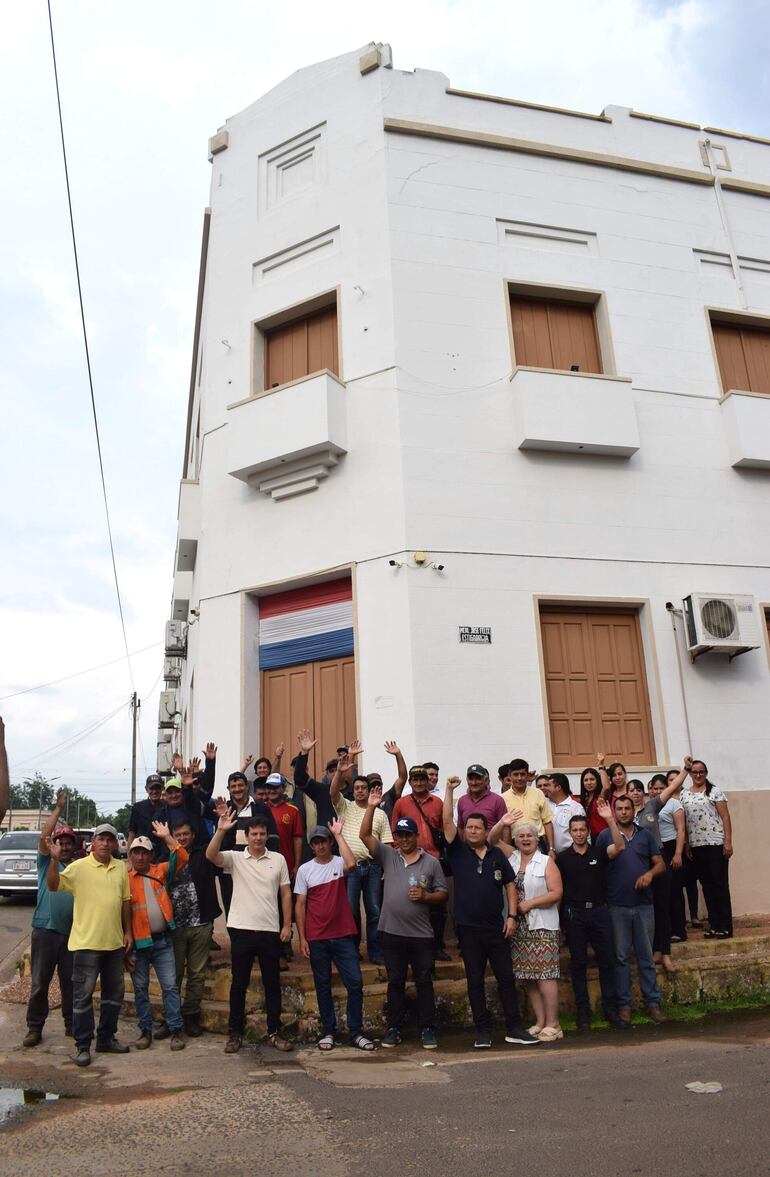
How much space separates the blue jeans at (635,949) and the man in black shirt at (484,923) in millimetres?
953

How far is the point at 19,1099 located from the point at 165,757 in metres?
13.7

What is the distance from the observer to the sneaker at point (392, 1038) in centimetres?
670

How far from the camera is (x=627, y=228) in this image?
41.4 ft

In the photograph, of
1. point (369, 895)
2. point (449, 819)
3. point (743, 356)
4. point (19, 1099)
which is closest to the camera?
point (19, 1099)

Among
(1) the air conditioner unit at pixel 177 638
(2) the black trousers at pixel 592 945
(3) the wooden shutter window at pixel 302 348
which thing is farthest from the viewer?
(1) the air conditioner unit at pixel 177 638

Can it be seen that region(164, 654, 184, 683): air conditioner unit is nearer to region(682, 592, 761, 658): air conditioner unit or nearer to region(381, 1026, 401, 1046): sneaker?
region(682, 592, 761, 658): air conditioner unit

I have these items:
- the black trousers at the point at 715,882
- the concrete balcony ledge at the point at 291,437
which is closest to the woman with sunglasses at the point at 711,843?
the black trousers at the point at 715,882

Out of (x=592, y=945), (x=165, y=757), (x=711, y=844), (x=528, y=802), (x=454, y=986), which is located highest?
(x=165, y=757)

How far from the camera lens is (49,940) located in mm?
7461

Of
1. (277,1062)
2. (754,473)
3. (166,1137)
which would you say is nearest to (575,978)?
(277,1062)

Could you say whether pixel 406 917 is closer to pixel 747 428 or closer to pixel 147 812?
pixel 147 812

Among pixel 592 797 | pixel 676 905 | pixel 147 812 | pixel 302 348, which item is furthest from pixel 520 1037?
pixel 302 348

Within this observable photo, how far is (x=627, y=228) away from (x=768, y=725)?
23.4 ft

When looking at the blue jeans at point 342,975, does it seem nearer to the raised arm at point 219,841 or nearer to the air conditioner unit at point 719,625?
the raised arm at point 219,841
